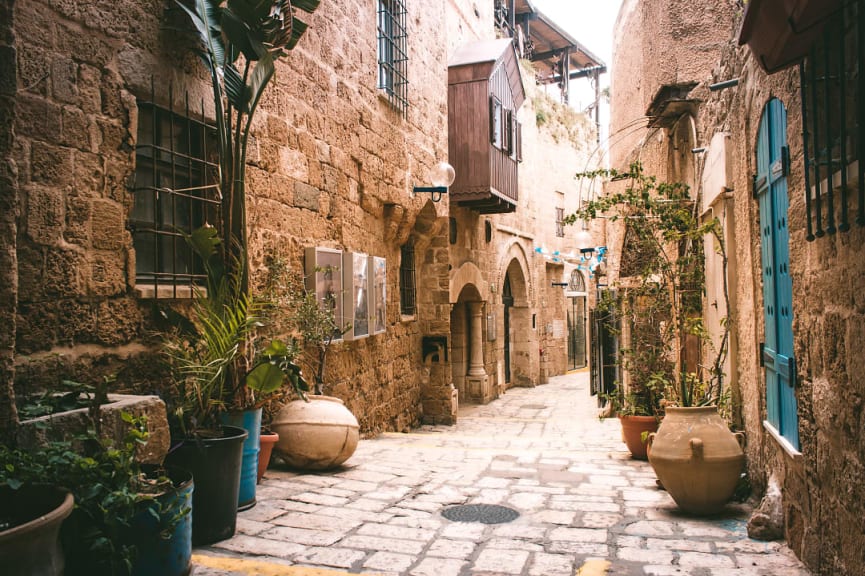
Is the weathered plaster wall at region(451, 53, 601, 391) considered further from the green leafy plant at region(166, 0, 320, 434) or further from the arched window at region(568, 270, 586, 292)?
the green leafy plant at region(166, 0, 320, 434)

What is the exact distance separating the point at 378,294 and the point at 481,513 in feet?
13.4

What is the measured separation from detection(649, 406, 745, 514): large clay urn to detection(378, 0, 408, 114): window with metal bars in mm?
5733

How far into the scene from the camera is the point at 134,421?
2678mm

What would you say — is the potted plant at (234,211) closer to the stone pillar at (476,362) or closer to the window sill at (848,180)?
the window sill at (848,180)

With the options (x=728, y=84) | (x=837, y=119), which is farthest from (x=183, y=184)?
(x=728, y=84)

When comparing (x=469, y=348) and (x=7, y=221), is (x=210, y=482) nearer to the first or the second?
(x=7, y=221)

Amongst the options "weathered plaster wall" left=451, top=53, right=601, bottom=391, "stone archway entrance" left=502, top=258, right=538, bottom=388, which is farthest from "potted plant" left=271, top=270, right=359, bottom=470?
"stone archway entrance" left=502, top=258, right=538, bottom=388

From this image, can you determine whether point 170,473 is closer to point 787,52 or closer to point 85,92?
point 85,92

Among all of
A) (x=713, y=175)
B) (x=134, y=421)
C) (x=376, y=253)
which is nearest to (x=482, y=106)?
(x=376, y=253)

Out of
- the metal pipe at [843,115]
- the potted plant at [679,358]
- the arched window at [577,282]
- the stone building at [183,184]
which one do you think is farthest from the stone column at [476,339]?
the metal pipe at [843,115]

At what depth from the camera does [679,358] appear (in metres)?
6.98

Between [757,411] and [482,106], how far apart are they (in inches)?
370

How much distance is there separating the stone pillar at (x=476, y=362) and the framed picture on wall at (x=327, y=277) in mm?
8128

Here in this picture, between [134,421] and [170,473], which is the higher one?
[134,421]
